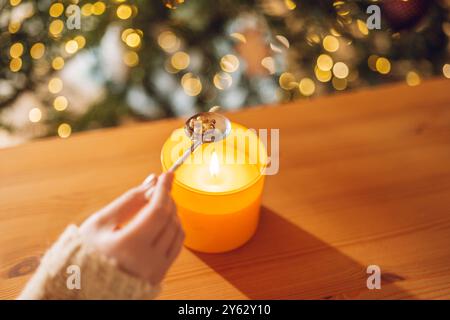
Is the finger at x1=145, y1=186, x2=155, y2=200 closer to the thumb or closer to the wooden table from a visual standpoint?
the thumb

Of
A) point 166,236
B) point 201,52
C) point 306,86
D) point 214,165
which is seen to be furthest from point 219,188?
point 306,86

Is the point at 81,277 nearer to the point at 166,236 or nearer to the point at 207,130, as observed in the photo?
the point at 166,236

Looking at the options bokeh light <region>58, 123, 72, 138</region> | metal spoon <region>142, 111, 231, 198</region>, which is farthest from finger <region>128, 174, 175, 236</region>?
bokeh light <region>58, 123, 72, 138</region>

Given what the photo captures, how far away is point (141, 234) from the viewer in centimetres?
35

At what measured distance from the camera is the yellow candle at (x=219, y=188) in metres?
0.45

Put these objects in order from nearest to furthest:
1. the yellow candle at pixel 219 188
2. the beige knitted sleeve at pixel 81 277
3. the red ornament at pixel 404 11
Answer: the beige knitted sleeve at pixel 81 277 < the yellow candle at pixel 219 188 < the red ornament at pixel 404 11

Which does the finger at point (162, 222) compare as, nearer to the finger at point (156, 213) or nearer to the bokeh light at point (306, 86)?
the finger at point (156, 213)

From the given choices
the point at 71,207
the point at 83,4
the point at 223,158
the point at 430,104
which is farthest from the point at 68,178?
the point at 430,104

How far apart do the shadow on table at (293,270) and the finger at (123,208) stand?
163 millimetres

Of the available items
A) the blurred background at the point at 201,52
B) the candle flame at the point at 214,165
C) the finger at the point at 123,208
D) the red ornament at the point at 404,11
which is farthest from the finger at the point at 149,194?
the red ornament at the point at 404,11

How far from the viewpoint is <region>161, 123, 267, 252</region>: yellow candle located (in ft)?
1.49

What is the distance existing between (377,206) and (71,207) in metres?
0.44

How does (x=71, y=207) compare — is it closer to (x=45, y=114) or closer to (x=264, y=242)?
(x=264, y=242)

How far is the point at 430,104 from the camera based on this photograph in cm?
74
